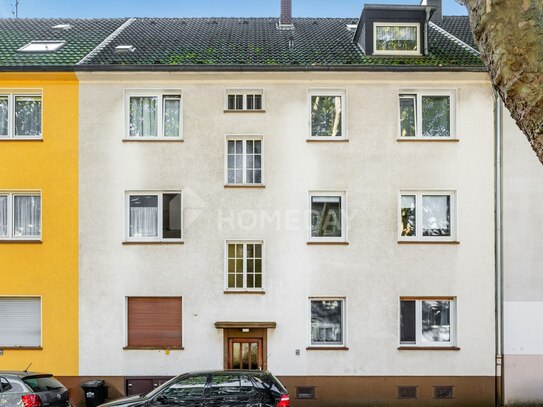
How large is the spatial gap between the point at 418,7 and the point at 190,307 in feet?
35.8

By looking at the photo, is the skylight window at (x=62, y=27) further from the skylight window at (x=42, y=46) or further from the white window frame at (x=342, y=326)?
the white window frame at (x=342, y=326)

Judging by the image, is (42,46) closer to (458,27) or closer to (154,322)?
(154,322)

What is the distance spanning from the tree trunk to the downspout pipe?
1108 cm

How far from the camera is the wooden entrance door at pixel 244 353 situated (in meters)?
13.8

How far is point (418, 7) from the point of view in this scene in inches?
627

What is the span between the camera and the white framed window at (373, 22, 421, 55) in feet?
50.6

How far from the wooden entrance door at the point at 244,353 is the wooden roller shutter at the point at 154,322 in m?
1.37

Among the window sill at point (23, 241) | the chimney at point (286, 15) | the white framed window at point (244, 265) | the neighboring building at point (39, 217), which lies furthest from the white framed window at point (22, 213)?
the chimney at point (286, 15)

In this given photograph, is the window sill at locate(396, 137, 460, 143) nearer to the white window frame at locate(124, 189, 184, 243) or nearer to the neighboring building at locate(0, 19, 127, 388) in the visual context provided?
the white window frame at locate(124, 189, 184, 243)

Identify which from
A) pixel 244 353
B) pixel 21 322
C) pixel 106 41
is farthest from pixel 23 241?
pixel 106 41

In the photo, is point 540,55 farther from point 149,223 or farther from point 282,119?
point 149,223

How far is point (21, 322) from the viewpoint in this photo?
14.0 metres

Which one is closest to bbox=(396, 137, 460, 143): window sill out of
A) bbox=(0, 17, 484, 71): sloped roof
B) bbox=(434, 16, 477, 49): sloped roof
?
bbox=(0, 17, 484, 71): sloped roof

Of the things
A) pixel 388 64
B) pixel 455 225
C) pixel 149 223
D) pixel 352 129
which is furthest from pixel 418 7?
pixel 149 223
